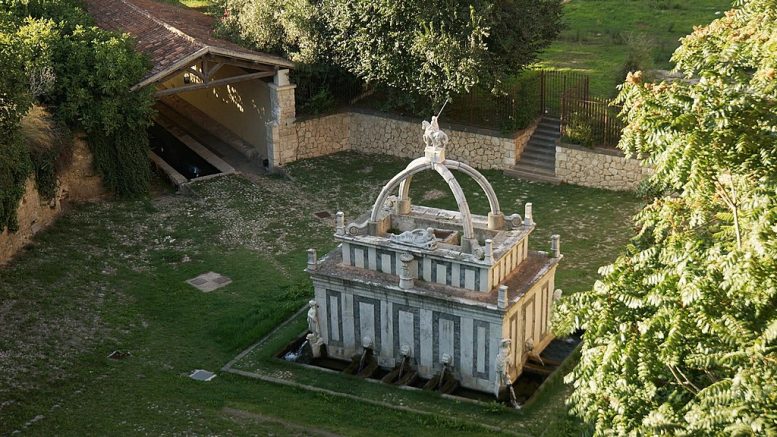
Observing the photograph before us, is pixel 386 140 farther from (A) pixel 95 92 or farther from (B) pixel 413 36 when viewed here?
(A) pixel 95 92

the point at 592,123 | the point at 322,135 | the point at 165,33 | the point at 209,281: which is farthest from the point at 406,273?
the point at 165,33

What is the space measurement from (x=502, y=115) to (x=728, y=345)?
19.1m

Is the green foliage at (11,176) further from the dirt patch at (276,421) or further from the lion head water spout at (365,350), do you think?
the lion head water spout at (365,350)

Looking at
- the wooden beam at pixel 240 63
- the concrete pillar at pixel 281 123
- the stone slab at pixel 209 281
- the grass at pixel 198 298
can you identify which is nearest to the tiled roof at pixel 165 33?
the wooden beam at pixel 240 63

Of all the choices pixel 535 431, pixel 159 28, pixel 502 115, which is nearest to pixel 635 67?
pixel 502 115

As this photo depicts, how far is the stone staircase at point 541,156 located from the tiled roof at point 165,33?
22.8 feet

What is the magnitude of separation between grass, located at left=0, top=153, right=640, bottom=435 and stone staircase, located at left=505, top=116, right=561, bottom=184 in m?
0.54

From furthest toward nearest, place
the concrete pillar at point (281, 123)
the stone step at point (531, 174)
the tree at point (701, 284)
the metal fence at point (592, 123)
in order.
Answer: the concrete pillar at point (281, 123) < the stone step at point (531, 174) < the metal fence at point (592, 123) < the tree at point (701, 284)

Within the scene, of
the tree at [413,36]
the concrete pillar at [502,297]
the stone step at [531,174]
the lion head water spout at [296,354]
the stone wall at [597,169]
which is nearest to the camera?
the concrete pillar at [502,297]

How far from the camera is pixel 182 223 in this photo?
2622 centimetres

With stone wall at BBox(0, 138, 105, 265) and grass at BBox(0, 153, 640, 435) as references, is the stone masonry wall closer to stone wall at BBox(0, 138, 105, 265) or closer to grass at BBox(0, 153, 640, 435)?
grass at BBox(0, 153, 640, 435)

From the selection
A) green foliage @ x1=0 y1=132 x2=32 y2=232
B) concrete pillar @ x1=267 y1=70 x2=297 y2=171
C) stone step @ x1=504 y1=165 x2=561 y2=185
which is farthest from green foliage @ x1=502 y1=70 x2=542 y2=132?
green foliage @ x1=0 y1=132 x2=32 y2=232

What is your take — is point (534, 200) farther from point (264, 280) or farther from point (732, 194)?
point (732, 194)

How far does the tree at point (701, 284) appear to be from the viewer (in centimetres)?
1016
